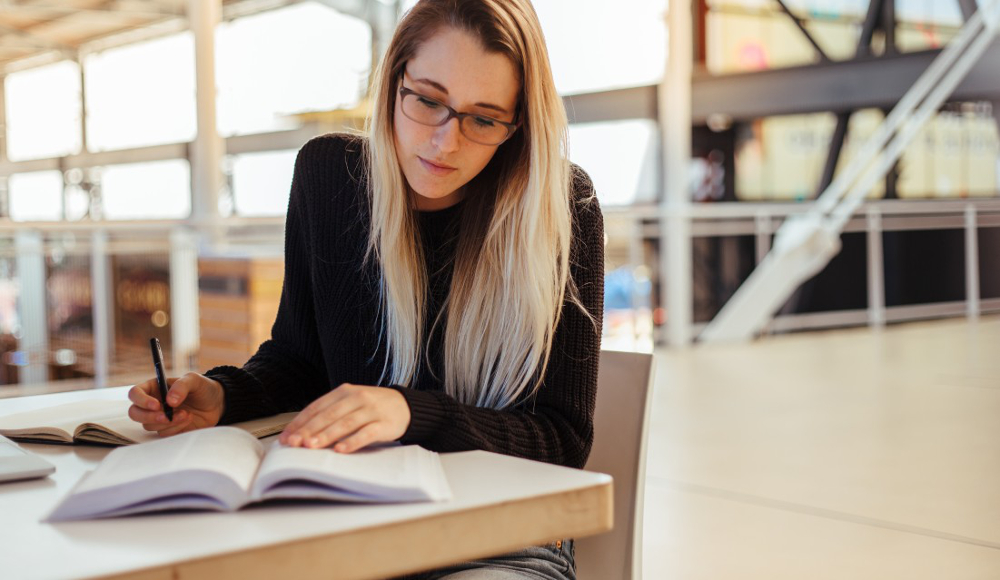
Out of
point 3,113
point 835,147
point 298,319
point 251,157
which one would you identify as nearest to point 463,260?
point 298,319

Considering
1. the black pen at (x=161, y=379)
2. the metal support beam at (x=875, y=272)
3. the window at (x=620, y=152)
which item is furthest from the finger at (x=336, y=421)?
the window at (x=620, y=152)

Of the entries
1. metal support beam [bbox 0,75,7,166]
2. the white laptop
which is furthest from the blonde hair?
metal support beam [bbox 0,75,7,166]

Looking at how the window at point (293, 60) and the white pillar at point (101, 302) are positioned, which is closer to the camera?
the white pillar at point (101, 302)

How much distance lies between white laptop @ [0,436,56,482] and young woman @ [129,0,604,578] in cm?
18

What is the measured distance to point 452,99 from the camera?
1.13 meters

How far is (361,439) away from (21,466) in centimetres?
25

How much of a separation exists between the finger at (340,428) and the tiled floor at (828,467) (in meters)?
1.44

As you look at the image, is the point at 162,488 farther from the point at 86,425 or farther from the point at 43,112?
the point at 43,112

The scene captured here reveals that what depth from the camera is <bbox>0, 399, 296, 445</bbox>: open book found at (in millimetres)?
949

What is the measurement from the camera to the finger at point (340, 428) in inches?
29.8

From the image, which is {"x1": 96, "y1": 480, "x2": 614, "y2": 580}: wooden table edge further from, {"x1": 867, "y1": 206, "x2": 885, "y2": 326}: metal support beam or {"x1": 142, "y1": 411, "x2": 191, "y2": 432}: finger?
{"x1": 867, "y1": 206, "x2": 885, "y2": 326}: metal support beam

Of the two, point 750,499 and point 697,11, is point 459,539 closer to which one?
point 750,499

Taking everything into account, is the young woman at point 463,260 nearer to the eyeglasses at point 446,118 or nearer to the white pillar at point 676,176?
the eyeglasses at point 446,118

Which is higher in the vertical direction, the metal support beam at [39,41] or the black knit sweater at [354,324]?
the metal support beam at [39,41]
